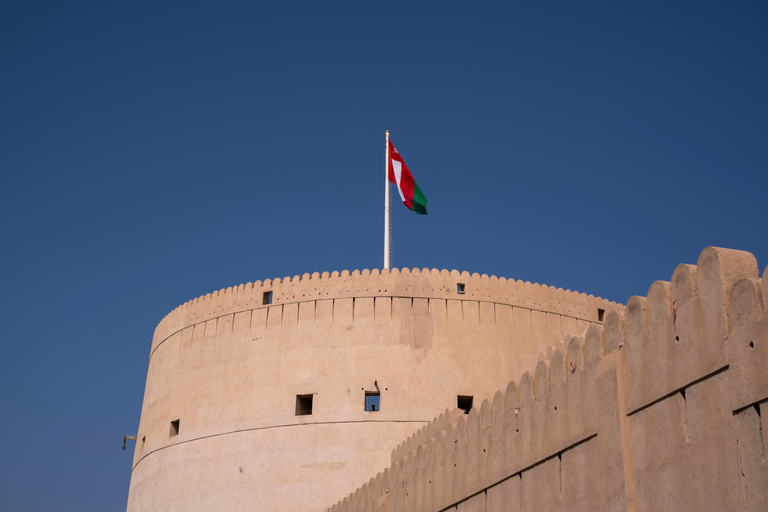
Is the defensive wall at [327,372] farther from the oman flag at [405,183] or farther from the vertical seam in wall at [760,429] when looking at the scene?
the vertical seam in wall at [760,429]

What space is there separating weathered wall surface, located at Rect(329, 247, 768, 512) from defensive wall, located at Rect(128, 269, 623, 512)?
7.49m

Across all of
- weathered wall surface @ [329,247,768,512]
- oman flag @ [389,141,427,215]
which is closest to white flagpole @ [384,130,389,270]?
oman flag @ [389,141,427,215]

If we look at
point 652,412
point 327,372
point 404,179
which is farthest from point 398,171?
point 652,412

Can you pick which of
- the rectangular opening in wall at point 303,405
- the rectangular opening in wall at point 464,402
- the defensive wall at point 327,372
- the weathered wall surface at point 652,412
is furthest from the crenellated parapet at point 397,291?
the weathered wall surface at point 652,412

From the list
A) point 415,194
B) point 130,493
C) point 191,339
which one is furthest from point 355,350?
point 130,493

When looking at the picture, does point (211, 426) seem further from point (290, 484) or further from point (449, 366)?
point (449, 366)

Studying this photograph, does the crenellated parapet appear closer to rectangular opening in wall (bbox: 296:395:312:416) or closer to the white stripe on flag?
rectangular opening in wall (bbox: 296:395:312:416)

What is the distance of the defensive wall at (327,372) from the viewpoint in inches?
677

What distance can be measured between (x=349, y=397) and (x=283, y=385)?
1438 mm

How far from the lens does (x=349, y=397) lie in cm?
1744

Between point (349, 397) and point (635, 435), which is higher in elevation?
point (349, 397)

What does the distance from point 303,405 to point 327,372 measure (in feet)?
2.91

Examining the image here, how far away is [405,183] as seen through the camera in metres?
22.2

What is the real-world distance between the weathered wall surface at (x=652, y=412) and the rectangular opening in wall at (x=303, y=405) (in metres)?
8.21
